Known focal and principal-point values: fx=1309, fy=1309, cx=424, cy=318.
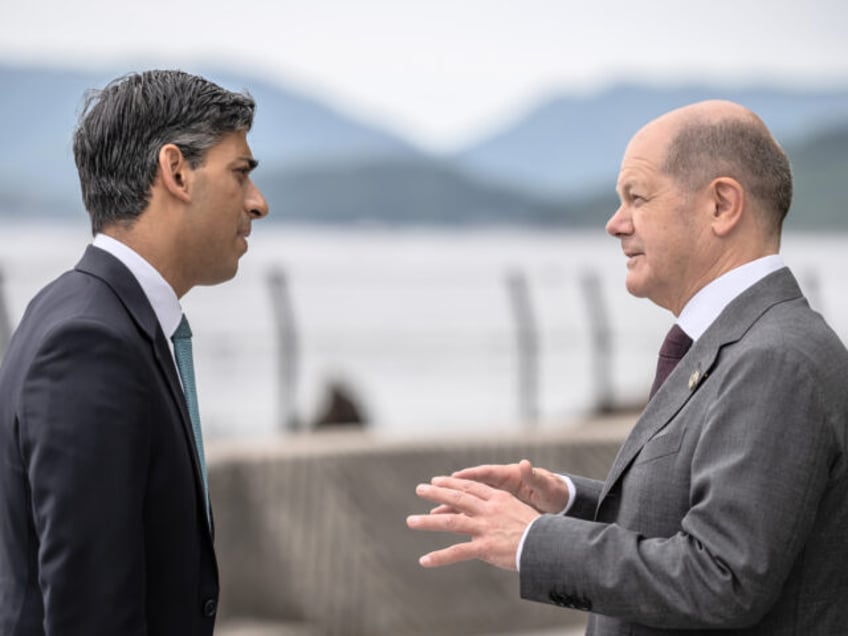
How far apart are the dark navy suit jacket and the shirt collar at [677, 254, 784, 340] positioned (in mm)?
763

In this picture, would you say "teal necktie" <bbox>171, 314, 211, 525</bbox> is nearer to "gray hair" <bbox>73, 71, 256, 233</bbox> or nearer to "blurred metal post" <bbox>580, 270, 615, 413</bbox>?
"gray hair" <bbox>73, 71, 256, 233</bbox>

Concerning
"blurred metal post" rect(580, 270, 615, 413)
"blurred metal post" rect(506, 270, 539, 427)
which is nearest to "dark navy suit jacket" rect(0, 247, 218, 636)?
"blurred metal post" rect(506, 270, 539, 427)

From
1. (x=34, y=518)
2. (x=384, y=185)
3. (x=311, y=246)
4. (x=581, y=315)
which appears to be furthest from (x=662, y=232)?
(x=384, y=185)

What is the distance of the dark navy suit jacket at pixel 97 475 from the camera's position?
1.69m

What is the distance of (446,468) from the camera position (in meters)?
5.06

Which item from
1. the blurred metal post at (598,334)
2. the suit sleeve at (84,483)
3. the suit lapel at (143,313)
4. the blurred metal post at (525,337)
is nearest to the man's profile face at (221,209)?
the suit lapel at (143,313)

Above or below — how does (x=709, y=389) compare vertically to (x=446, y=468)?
above

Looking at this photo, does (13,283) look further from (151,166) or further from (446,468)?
(151,166)

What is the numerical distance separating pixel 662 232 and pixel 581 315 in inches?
221

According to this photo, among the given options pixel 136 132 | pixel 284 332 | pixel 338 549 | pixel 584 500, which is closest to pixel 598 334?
pixel 284 332

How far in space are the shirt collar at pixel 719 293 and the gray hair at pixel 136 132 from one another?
2.48ft

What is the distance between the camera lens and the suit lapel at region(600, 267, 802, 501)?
187cm

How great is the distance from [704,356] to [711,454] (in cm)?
19

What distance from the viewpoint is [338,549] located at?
15.8 ft
